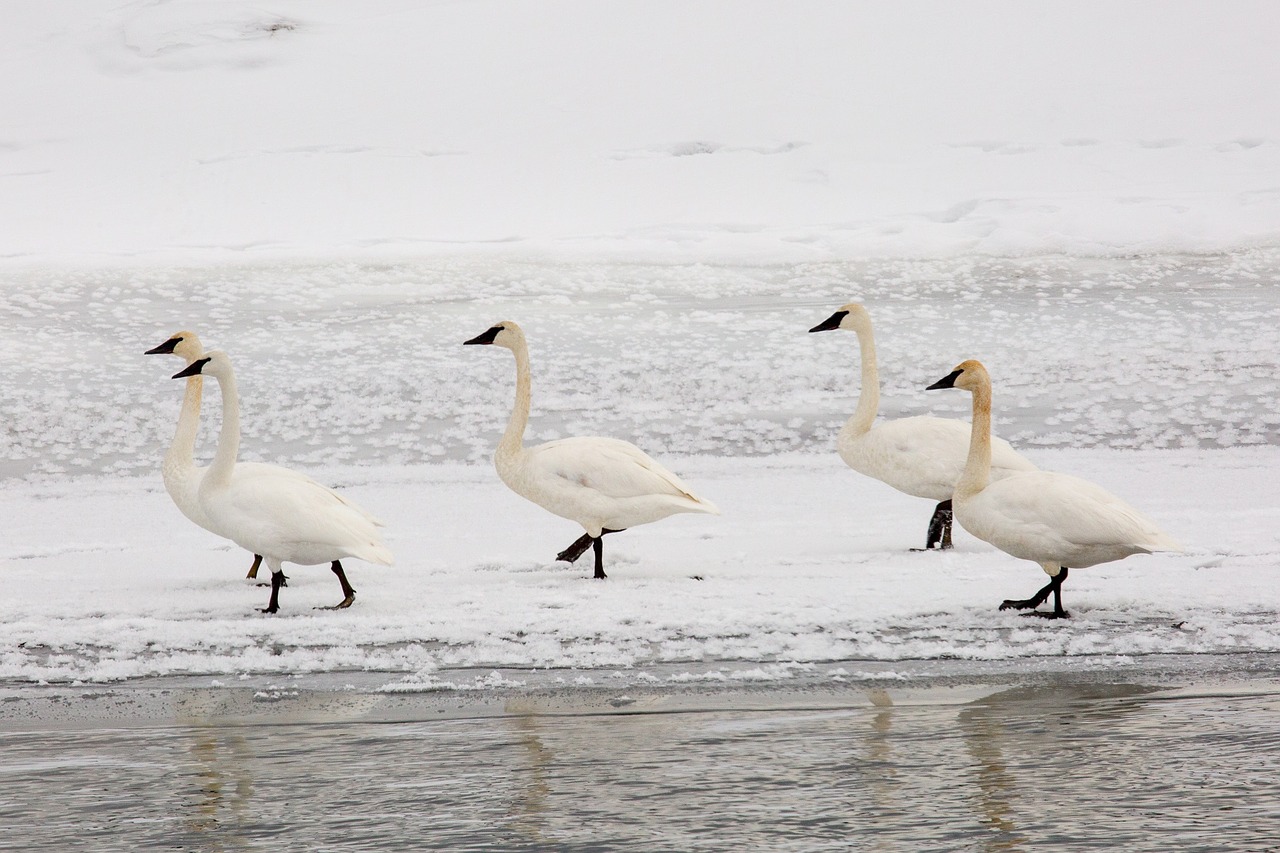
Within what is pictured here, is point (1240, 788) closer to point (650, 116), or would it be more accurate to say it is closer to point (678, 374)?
point (678, 374)

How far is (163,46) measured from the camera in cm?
5209

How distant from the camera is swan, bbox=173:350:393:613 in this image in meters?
5.75

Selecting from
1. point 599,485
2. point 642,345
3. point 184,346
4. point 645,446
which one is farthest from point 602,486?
point 642,345

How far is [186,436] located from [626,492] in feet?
7.29

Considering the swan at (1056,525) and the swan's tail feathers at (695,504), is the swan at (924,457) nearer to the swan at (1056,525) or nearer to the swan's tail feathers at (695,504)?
the swan's tail feathers at (695,504)

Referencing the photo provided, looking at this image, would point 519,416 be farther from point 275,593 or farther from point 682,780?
point 682,780

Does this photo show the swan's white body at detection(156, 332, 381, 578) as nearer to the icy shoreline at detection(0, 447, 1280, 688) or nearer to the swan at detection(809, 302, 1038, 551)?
the icy shoreline at detection(0, 447, 1280, 688)

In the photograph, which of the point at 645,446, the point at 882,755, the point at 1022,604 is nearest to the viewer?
the point at 882,755

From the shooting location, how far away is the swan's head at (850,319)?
8.90 metres

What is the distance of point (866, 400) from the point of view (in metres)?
8.05

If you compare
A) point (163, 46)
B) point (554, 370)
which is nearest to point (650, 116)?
point (163, 46)

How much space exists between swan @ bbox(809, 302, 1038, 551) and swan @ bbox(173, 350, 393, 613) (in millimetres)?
2871

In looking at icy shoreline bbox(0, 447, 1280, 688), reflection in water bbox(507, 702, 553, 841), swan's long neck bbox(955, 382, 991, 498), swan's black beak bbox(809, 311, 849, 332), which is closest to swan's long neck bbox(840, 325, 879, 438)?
swan's black beak bbox(809, 311, 849, 332)

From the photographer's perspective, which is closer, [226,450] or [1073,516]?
[1073,516]
